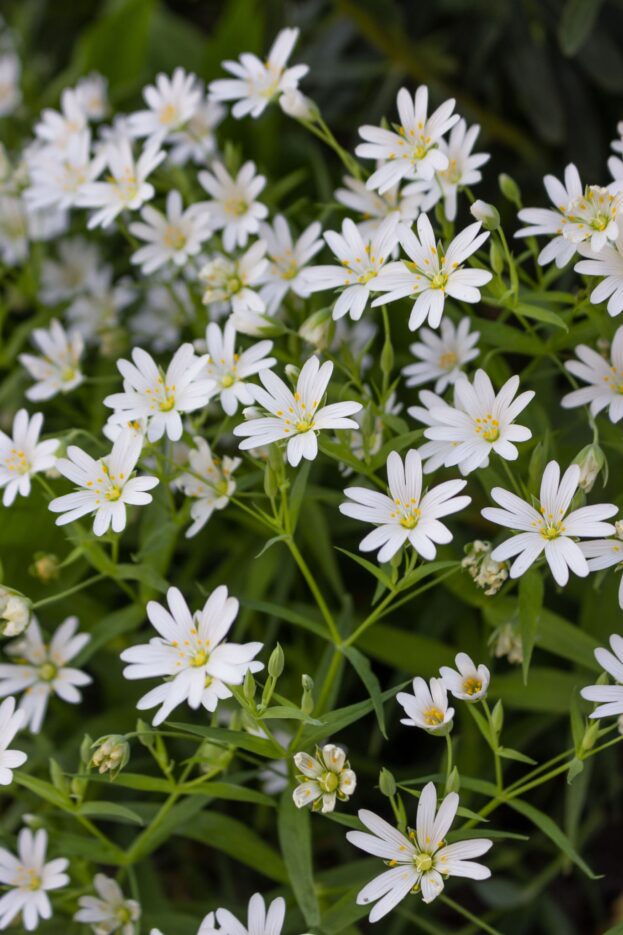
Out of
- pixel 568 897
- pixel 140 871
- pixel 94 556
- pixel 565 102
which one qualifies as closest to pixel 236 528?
pixel 94 556

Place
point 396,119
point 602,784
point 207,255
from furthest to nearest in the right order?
1. point 396,119
2. point 602,784
3. point 207,255

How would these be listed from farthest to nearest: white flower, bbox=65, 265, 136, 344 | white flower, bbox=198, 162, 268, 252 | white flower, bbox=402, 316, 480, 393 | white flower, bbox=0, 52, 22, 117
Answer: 1. white flower, bbox=0, 52, 22, 117
2. white flower, bbox=65, 265, 136, 344
3. white flower, bbox=198, 162, 268, 252
4. white flower, bbox=402, 316, 480, 393

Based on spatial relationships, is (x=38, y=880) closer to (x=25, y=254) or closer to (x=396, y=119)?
(x=25, y=254)

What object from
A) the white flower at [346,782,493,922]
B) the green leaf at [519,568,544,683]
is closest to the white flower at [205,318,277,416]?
the green leaf at [519,568,544,683]

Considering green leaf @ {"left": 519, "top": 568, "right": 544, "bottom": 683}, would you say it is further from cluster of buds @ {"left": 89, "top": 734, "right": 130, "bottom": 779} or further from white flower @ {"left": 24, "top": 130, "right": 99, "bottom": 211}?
white flower @ {"left": 24, "top": 130, "right": 99, "bottom": 211}

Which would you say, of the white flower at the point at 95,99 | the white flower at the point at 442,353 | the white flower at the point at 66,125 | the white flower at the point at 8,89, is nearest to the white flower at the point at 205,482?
the white flower at the point at 442,353

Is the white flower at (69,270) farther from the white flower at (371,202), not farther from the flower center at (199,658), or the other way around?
the flower center at (199,658)

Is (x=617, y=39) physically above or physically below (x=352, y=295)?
above

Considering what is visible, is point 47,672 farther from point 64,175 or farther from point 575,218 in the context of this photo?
point 575,218
